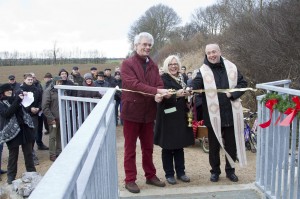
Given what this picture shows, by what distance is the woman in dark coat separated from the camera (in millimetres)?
4422

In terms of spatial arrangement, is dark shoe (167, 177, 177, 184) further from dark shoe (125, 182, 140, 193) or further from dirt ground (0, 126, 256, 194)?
dark shoe (125, 182, 140, 193)

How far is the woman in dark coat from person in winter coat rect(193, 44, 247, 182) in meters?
0.24

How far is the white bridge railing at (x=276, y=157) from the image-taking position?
10.9 feet

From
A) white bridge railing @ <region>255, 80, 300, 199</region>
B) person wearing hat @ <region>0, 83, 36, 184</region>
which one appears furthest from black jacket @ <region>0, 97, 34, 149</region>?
white bridge railing @ <region>255, 80, 300, 199</region>

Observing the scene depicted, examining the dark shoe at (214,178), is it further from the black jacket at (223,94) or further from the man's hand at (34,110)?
the man's hand at (34,110)

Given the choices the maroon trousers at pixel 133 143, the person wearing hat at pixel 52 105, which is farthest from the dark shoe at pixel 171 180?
the person wearing hat at pixel 52 105

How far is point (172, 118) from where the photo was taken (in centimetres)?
450

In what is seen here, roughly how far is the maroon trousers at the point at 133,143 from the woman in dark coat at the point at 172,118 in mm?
215

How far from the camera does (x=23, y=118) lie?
6664 millimetres

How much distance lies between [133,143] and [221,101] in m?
1.17

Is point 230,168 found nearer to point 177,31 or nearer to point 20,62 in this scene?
point 177,31

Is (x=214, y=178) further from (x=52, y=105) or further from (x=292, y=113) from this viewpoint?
(x=52, y=105)

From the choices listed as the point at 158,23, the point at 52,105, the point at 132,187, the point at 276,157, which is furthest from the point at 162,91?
the point at 158,23

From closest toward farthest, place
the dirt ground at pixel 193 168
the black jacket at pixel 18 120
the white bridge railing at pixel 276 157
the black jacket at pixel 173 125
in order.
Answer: the white bridge railing at pixel 276 157 → the black jacket at pixel 173 125 → the dirt ground at pixel 193 168 → the black jacket at pixel 18 120
